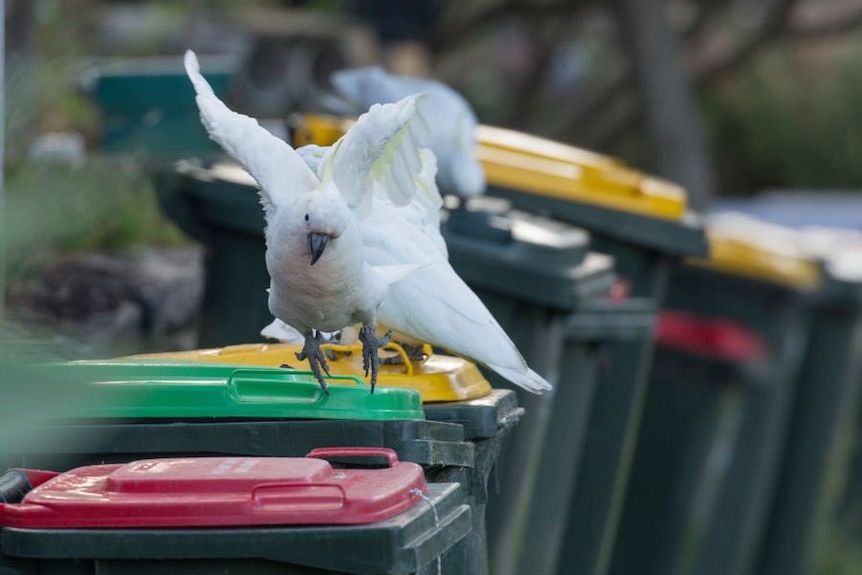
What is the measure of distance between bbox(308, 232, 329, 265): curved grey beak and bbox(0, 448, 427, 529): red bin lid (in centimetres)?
52

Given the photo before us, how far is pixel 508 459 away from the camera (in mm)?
4309

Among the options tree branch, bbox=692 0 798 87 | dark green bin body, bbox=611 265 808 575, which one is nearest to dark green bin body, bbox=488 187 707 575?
dark green bin body, bbox=611 265 808 575

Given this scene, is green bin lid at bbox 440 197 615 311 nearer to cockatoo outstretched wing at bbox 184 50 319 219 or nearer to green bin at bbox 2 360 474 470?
cockatoo outstretched wing at bbox 184 50 319 219

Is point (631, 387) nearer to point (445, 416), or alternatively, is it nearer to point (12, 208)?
point (445, 416)

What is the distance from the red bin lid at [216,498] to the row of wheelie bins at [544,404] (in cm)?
2

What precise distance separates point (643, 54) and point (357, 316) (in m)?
7.24

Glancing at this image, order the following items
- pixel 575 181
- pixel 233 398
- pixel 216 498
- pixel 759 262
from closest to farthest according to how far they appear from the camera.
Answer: pixel 216 498 → pixel 233 398 → pixel 575 181 → pixel 759 262

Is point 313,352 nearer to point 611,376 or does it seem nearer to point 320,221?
point 320,221

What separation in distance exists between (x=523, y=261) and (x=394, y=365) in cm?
118

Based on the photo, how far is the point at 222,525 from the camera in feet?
7.83

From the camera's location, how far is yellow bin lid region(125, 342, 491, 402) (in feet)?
10.5

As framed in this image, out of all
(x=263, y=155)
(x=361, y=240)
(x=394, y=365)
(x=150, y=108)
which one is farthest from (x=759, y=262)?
(x=263, y=155)

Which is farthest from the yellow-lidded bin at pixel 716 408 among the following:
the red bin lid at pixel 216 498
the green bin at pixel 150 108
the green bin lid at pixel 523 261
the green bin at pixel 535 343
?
the red bin lid at pixel 216 498

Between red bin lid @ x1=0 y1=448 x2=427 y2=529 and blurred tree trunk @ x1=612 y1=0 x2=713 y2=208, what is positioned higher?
blurred tree trunk @ x1=612 y1=0 x2=713 y2=208
